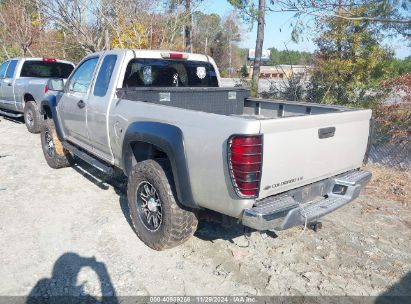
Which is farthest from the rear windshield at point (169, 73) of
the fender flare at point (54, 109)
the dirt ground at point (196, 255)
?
the fender flare at point (54, 109)

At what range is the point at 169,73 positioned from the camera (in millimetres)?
4730

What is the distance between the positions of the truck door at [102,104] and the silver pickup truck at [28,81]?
181 inches

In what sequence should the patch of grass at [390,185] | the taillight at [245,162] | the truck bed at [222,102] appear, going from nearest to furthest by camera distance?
the taillight at [245,162], the truck bed at [222,102], the patch of grass at [390,185]

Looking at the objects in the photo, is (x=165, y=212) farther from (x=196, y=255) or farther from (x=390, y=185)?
(x=390, y=185)

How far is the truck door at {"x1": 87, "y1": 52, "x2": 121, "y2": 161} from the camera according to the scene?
424cm

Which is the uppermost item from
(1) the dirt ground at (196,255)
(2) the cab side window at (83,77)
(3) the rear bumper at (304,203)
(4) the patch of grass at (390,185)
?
(2) the cab side window at (83,77)

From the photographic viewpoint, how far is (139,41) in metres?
12.2

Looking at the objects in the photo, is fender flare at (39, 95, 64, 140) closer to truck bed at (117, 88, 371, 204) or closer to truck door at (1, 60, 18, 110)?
truck bed at (117, 88, 371, 204)

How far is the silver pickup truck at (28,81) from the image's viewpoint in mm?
8695

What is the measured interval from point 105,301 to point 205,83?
10.7ft

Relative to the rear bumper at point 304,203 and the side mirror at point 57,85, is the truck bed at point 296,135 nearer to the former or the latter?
the rear bumper at point 304,203

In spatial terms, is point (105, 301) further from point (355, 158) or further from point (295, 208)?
point (355, 158)

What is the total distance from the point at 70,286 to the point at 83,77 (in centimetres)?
304

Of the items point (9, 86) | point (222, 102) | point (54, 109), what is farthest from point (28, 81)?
point (222, 102)
